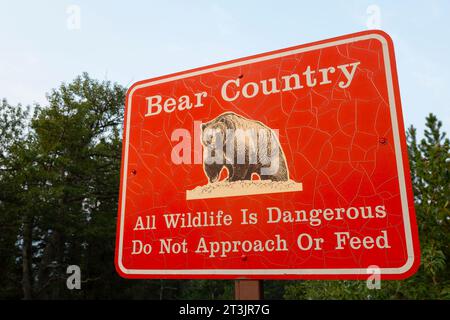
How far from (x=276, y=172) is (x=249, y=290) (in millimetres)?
639

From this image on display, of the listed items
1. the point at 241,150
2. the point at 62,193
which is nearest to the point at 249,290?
the point at 241,150

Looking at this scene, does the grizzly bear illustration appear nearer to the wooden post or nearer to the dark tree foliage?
the wooden post

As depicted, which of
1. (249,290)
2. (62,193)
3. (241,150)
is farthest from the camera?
(62,193)

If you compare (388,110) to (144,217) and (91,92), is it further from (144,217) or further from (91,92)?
(91,92)

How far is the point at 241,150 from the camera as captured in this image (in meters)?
2.11

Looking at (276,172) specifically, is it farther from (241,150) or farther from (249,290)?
(249,290)

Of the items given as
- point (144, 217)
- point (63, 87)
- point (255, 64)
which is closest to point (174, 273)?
point (144, 217)

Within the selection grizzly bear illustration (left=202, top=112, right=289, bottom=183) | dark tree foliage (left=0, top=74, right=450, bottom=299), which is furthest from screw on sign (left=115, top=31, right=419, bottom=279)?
dark tree foliage (left=0, top=74, right=450, bottom=299)

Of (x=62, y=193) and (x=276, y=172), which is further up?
(x=62, y=193)

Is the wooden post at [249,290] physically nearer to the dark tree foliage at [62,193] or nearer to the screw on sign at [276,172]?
the screw on sign at [276,172]

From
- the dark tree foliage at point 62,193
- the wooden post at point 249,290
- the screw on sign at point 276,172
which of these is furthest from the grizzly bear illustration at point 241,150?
the dark tree foliage at point 62,193

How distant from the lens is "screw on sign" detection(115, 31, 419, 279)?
177cm
